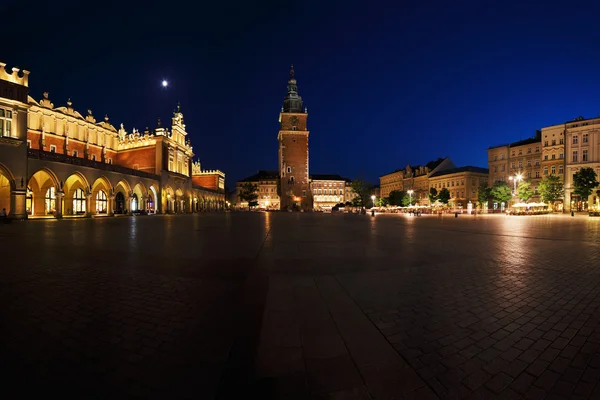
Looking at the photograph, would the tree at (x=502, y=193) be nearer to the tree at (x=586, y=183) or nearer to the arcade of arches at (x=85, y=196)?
the tree at (x=586, y=183)

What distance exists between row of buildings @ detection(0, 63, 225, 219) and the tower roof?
31986 mm

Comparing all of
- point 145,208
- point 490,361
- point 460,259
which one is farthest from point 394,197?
point 490,361

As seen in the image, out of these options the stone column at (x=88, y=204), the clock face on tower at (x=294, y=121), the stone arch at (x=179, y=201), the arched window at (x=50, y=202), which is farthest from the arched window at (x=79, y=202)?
the clock face on tower at (x=294, y=121)

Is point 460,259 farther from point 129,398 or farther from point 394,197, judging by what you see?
point 394,197

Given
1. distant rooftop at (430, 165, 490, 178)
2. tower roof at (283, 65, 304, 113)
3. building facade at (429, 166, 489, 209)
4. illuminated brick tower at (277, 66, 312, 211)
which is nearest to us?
building facade at (429, 166, 489, 209)

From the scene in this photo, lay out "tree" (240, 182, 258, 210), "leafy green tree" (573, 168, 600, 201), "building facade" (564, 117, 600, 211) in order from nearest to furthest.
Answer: "leafy green tree" (573, 168, 600, 201), "building facade" (564, 117, 600, 211), "tree" (240, 182, 258, 210)

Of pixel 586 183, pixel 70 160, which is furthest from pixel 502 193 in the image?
pixel 70 160

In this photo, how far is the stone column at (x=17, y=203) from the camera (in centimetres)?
2791

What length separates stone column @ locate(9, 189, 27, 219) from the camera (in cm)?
2791

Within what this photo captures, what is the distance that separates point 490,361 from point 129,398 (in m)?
3.40

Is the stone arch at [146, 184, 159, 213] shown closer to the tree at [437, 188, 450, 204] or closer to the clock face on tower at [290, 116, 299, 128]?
the clock face on tower at [290, 116, 299, 128]

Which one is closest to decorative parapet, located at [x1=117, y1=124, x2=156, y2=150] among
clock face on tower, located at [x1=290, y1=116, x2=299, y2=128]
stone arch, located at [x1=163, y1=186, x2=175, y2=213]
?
stone arch, located at [x1=163, y1=186, x2=175, y2=213]

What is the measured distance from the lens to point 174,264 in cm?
768

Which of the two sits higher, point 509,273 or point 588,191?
point 588,191
